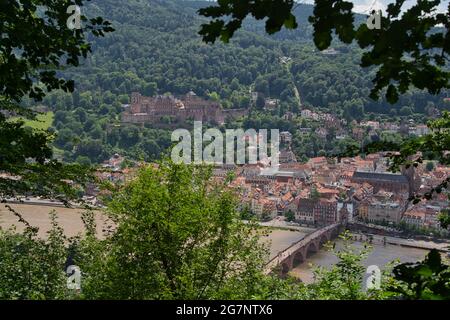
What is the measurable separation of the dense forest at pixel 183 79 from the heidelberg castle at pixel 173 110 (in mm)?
1579

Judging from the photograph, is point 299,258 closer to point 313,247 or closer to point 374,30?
point 313,247

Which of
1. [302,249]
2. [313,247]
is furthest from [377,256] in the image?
[302,249]

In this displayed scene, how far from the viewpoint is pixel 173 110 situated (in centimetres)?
4597

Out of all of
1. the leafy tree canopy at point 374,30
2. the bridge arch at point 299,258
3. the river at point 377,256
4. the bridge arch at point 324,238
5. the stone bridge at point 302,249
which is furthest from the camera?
the bridge arch at point 324,238

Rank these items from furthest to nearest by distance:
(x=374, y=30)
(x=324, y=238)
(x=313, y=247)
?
(x=324, y=238)
(x=313, y=247)
(x=374, y=30)

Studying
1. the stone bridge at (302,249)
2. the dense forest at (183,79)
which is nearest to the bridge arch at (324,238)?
the stone bridge at (302,249)

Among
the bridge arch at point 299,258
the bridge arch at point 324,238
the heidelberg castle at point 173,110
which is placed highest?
the heidelberg castle at point 173,110

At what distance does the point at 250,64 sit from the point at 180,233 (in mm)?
55947

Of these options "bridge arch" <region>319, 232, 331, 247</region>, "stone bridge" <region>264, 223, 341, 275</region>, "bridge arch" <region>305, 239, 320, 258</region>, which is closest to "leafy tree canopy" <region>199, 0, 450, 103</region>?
"stone bridge" <region>264, 223, 341, 275</region>

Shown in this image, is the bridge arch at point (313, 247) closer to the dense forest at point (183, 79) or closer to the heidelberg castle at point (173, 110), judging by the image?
the dense forest at point (183, 79)

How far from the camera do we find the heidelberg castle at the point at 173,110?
44391mm

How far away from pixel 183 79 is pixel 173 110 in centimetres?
920

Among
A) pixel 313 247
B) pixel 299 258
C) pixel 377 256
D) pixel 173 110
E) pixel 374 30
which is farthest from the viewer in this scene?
pixel 173 110
